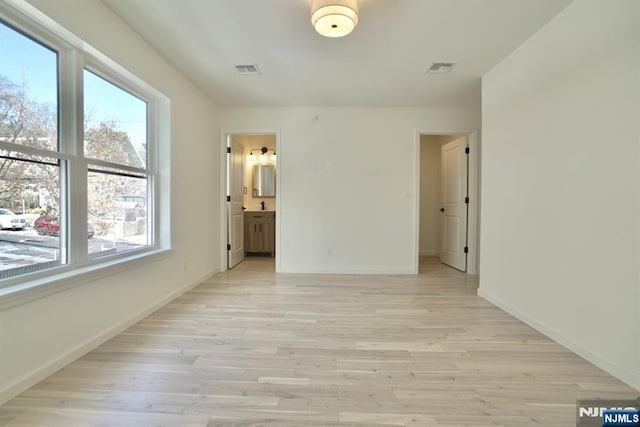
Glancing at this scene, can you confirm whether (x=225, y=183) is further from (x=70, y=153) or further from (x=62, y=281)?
(x=62, y=281)

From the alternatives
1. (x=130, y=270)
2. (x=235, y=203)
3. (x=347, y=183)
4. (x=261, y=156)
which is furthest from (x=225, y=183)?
→ (x=130, y=270)

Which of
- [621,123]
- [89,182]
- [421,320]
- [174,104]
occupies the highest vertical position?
[174,104]

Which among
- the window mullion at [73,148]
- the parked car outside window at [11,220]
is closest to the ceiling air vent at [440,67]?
the window mullion at [73,148]

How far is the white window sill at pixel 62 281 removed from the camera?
1.43 metres

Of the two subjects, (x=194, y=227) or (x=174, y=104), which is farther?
(x=194, y=227)

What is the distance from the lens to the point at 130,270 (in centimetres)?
232

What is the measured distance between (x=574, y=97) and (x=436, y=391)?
2223 mm

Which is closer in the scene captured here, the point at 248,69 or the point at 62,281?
the point at 62,281

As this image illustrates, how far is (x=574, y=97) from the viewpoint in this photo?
1.95 metres

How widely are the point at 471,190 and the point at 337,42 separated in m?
3.04

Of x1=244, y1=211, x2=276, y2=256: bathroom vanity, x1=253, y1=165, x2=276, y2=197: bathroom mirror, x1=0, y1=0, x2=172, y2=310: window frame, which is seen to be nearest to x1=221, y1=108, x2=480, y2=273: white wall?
x1=244, y1=211, x2=276, y2=256: bathroom vanity

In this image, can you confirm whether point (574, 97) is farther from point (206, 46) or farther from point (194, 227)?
point (194, 227)

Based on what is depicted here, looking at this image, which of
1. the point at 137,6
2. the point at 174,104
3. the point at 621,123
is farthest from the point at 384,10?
the point at 174,104

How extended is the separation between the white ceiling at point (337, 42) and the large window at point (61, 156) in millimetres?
568
